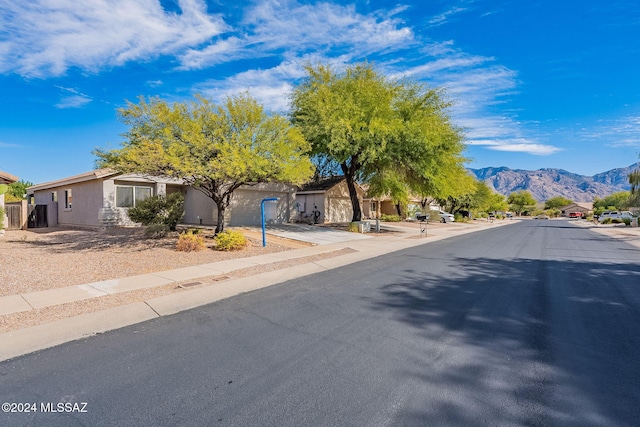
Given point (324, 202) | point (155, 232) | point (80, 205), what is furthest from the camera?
point (324, 202)

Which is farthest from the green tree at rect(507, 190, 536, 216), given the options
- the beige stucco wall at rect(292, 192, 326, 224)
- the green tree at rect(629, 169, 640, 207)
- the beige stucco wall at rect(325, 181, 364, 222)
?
the beige stucco wall at rect(292, 192, 326, 224)

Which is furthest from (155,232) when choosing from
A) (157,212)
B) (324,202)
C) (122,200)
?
(324,202)

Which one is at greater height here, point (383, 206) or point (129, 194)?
point (129, 194)

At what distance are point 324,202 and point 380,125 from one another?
35.3 feet

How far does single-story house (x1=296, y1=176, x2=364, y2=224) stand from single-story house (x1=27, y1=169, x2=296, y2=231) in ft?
11.4

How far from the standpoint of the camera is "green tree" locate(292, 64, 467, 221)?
728 inches

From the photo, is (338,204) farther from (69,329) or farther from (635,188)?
(635,188)

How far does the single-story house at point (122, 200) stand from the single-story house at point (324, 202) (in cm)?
348

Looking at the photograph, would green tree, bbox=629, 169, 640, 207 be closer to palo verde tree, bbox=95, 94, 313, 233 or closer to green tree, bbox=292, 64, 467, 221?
green tree, bbox=292, 64, 467, 221

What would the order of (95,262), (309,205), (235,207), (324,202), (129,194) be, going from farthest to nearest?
(309,205)
(324,202)
(235,207)
(129,194)
(95,262)

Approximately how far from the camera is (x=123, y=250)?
11.8 m

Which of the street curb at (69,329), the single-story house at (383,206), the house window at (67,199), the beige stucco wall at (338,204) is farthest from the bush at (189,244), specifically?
the single-story house at (383,206)

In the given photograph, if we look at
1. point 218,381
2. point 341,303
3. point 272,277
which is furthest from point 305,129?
point 218,381

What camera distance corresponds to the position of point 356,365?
152 inches
